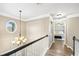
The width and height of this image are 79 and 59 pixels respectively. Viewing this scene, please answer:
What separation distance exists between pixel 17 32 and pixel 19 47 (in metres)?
0.19

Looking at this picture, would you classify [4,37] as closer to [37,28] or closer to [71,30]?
[37,28]

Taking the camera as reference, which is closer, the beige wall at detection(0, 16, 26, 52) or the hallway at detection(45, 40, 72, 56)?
the beige wall at detection(0, 16, 26, 52)

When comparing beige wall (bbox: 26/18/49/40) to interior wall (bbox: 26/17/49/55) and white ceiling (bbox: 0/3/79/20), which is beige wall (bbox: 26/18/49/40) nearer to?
interior wall (bbox: 26/17/49/55)

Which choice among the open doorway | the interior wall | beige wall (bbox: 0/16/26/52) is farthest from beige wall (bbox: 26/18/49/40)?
beige wall (bbox: 0/16/26/52)

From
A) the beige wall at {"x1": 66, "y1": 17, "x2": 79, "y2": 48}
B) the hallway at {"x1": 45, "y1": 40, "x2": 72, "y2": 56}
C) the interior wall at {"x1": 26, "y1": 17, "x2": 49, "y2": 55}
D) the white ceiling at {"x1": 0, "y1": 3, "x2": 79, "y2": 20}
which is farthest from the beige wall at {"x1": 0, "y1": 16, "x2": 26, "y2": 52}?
the beige wall at {"x1": 66, "y1": 17, "x2": 79, "y2": 48}

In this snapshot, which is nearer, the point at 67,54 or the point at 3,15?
the point at 3,15

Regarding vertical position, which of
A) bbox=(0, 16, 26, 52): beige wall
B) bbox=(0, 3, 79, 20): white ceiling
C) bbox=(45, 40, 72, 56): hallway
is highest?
bbox=(0, 3, 79, 20): white ceiling

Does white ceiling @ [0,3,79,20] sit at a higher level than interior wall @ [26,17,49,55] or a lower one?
higher

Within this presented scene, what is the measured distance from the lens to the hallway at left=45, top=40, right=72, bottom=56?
111cm

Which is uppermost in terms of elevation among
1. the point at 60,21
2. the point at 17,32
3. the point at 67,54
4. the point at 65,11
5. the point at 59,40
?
the point at 65,11

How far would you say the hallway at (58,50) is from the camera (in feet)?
3.66

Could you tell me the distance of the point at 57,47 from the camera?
116 cm

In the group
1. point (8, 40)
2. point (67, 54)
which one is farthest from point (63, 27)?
point (8, 40)

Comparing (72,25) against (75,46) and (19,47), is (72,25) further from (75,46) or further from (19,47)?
(19,47)
